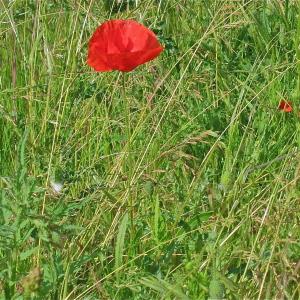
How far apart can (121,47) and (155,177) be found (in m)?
0.41

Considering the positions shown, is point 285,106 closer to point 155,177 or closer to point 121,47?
point 155,177

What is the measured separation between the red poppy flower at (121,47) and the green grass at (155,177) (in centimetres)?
9

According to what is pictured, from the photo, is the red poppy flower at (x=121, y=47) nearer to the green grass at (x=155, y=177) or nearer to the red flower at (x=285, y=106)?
the green grass at (x=155, y=177)

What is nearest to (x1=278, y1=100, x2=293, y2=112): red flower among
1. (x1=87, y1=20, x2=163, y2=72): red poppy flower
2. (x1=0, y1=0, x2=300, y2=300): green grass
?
(x1=0, y1=0, x2=300, y2=300): green grass

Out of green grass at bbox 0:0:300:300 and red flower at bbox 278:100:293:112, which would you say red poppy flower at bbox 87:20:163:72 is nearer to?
green grass at bbox 0:0:300:300

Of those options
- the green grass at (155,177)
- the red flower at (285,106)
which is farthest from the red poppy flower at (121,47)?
the red flower at (285,106)

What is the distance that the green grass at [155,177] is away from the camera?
183 centimetres

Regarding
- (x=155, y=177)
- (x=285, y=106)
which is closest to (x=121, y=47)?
(x=155, y=177)

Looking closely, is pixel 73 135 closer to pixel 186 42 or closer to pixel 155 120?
pixel 155 120

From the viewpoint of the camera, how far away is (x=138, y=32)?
2115 mm

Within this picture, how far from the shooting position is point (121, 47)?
6.70 feet

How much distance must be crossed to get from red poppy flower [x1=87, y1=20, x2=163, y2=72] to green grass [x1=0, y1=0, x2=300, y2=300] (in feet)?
0.30

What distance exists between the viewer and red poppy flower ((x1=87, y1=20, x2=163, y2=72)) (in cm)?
200

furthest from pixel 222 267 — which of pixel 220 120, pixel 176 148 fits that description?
pixel 220 120
